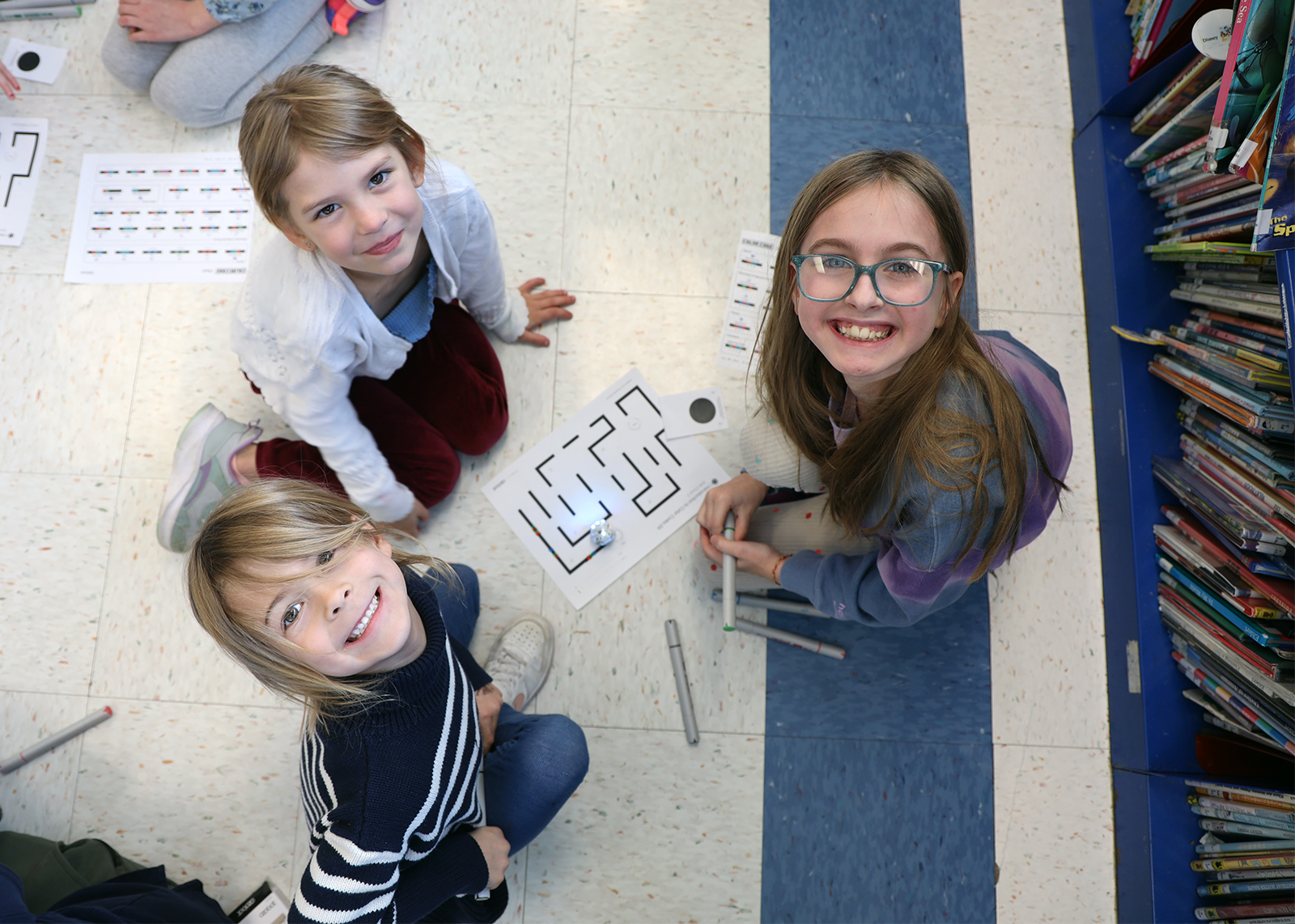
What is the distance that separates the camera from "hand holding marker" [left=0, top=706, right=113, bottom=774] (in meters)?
1.45

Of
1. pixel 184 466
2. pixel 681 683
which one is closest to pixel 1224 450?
pixel 681 683

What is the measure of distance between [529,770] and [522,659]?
21 centimetres

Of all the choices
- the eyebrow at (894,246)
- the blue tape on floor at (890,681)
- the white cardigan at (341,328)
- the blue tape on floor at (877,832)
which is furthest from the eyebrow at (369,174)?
the blue tape on floor at (877,832)

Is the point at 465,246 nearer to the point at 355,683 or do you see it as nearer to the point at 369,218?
the point at 369,218

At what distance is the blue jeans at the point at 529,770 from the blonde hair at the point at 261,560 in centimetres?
27

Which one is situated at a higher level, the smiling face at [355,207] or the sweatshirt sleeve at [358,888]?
the smiling face at [355,207]

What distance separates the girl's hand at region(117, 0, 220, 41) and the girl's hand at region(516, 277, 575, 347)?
83cm

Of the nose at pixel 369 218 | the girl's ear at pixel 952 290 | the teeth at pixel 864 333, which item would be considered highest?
the nose at pixel 369 218

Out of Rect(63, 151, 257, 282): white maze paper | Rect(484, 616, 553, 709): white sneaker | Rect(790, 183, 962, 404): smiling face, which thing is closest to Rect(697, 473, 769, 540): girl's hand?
Rect(484, 616, 553, 709): white sneaker

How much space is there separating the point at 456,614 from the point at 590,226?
829mm

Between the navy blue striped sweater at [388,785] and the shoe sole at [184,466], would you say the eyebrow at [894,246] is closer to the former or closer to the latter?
the navy blue striped sweater at [388,785]

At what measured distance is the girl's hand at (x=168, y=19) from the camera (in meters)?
1.62

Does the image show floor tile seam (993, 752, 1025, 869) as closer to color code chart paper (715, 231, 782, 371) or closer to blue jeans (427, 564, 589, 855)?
blue jeans (427, 564, 589, 855)

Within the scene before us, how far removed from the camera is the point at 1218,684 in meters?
1.33
